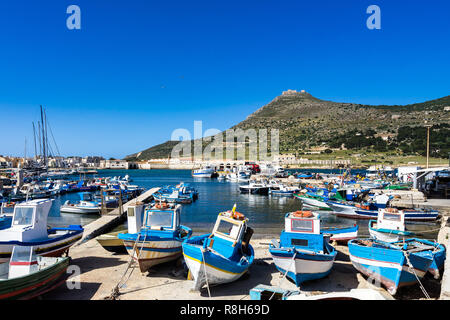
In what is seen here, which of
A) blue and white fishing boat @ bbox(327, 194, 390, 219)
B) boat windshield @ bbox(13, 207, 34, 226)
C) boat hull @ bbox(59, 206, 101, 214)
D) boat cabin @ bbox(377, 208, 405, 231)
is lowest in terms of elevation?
boat hull @ bbox(59, 206, 101, 214)

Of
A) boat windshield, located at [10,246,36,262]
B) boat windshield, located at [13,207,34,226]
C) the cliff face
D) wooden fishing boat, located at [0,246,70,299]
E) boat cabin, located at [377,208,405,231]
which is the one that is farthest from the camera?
the cliff face

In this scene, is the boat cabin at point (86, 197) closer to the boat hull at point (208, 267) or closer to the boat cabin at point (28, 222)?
the boat cabin at point (28, 222)

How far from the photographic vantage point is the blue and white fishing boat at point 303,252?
934cm

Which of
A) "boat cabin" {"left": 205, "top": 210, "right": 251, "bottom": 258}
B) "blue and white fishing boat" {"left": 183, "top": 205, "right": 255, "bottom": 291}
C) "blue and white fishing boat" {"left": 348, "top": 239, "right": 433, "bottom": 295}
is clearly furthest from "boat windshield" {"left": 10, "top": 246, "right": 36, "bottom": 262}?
"blue and white fishing boat" {"left": 348, "top": 239, "right": 433, "bottom": 295}

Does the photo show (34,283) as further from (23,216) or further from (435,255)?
(435,255)

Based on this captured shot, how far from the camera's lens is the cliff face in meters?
118

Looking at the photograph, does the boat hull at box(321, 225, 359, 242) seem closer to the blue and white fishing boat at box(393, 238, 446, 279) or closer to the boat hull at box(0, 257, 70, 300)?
the blue and white fishing boat at box(393, 238, 446, 279)

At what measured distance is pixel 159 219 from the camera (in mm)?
11906

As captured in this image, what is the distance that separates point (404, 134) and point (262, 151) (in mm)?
56801

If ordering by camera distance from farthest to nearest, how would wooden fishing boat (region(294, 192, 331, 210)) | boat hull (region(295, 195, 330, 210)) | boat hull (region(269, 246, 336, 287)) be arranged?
wooden fishing boat (region(294, 192, 331, 210)) < boat hull (region(295, 195, 330, 210)) < boat hull (region(269, 246, 336, 287))

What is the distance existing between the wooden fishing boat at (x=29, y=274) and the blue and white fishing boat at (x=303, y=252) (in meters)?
6.53

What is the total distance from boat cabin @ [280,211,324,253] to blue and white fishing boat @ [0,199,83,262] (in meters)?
8.32

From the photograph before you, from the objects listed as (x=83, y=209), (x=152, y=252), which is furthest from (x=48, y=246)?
(x=83, y=209)

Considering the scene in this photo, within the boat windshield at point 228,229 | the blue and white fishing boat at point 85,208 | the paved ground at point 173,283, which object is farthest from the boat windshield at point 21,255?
the blue and white fishing boat at point 85,208
